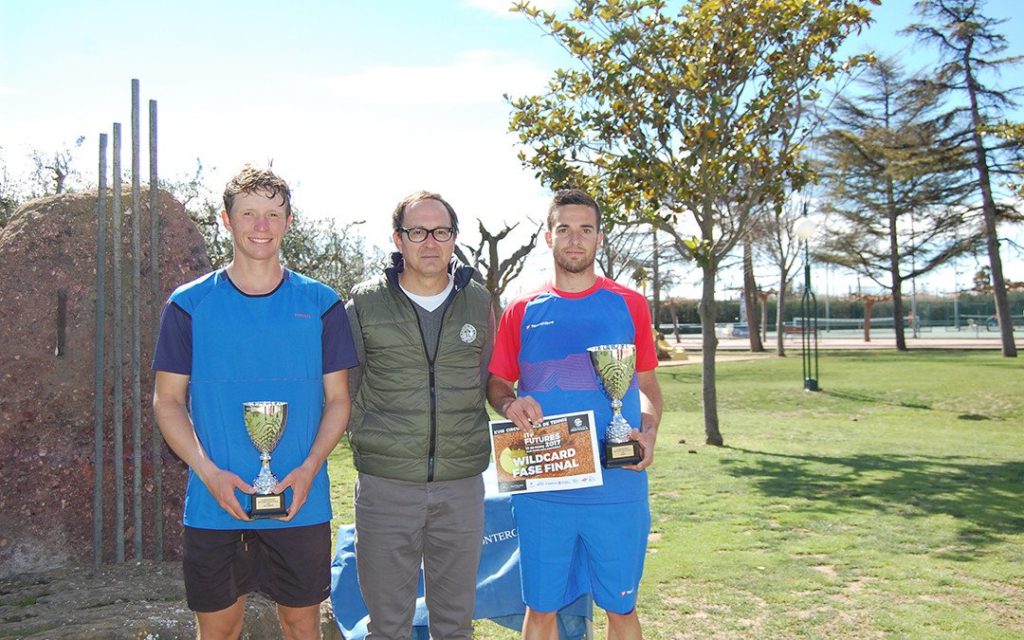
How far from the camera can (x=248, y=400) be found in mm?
2975

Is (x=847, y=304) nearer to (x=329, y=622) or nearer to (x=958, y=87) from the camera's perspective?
(x=958, y=87)

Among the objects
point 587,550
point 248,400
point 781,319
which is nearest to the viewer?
point 248,400

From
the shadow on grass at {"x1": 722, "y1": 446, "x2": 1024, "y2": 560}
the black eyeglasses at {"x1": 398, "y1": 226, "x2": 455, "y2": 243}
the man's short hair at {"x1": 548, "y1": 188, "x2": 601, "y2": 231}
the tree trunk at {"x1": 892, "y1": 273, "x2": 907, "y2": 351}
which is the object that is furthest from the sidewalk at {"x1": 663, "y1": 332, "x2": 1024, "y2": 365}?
the black eyeglasses at {"x1": 398, "y1": 226, "x2": 455, "y2": 243}

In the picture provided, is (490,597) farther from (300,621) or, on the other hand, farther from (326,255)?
(326,255)

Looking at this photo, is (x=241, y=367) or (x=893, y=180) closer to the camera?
(x=241, y=367)

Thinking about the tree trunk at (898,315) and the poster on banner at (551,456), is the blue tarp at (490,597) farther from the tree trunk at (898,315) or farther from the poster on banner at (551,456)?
the tree trunk at (898,315)

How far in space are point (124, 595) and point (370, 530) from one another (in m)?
1.84

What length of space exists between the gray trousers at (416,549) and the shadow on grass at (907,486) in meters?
4.31

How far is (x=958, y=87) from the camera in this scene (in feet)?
97.7

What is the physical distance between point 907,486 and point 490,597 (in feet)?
19.6

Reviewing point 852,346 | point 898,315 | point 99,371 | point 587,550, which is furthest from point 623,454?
point 852,346

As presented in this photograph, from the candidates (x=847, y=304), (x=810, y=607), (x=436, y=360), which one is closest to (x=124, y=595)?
(x=436, y=360)

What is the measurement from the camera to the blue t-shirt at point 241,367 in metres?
2.97

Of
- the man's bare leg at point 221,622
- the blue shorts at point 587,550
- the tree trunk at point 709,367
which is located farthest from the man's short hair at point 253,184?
the tree trunk at point 709,367
